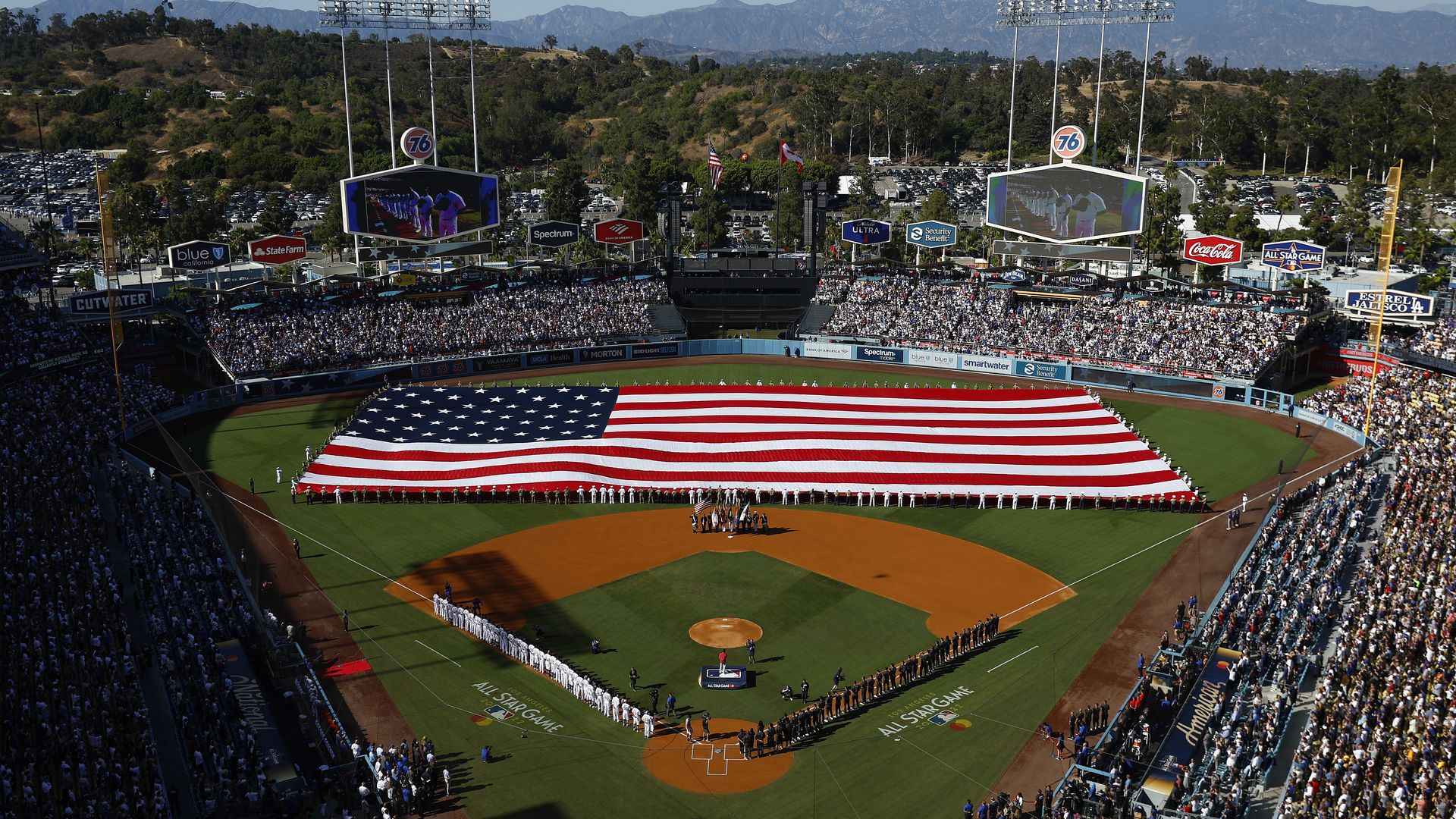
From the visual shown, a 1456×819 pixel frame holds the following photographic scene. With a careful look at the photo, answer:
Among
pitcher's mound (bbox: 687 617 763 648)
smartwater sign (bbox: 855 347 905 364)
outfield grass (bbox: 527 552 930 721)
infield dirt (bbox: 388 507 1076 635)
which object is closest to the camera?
outfield grass (bbox: 527 552 930 721)

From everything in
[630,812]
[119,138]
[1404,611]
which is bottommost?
[630,812]

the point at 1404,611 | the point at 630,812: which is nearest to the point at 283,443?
the point at 630,812

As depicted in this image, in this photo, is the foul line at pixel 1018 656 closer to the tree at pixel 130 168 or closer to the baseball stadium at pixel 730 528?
the baseball stadium at pixel 730 528

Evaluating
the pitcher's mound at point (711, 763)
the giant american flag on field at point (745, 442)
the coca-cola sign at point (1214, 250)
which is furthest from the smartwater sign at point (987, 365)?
the pitcher's mound at point (711, 763)

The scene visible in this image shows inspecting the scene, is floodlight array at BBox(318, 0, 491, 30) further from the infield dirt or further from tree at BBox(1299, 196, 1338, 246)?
tree at BBox(1299, 196, 1338, 246)

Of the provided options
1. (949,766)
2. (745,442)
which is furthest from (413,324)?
(949,766)

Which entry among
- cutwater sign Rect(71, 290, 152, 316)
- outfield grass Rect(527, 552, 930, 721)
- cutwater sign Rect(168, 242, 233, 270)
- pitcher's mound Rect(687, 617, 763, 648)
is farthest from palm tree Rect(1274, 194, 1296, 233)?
cutwater sign Rect(71, 290, 152, 316)

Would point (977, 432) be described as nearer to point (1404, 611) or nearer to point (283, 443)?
point (1404, 611)

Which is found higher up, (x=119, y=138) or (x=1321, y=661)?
(x=119, y=138)

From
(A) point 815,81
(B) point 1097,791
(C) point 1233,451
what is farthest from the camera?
(A) point 815,81
